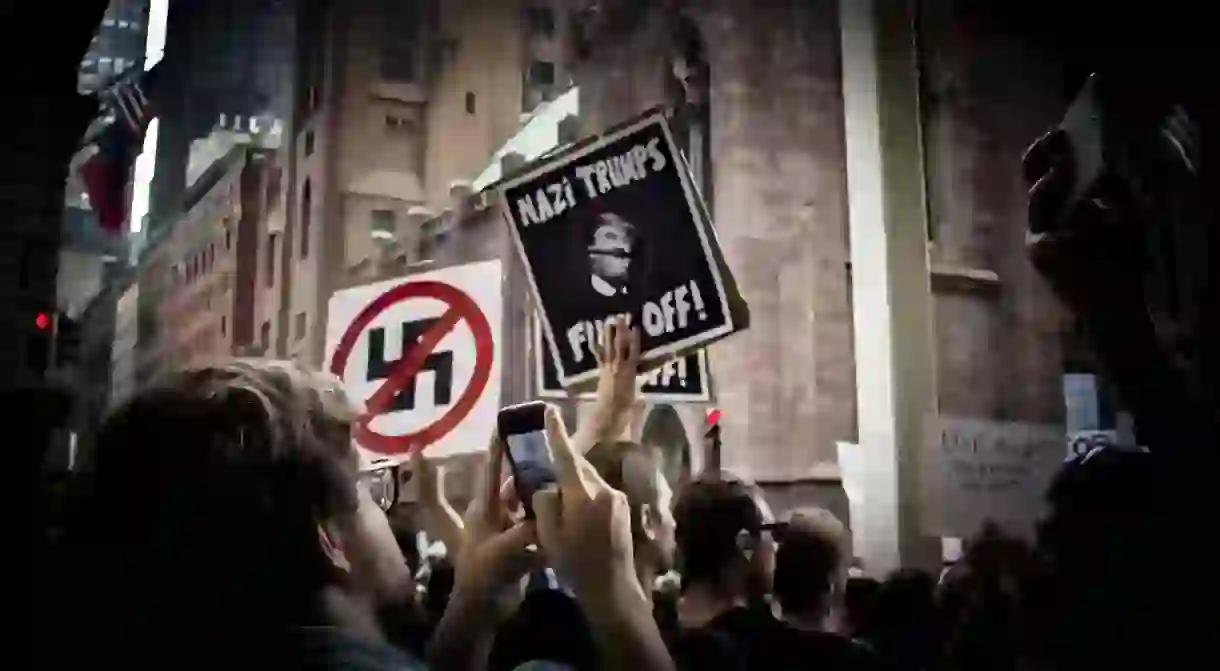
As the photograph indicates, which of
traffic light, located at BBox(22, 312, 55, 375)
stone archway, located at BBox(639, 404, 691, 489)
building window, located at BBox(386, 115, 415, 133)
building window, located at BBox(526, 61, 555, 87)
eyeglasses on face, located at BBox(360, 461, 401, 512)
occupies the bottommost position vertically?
eyeglasses on face, located at BBox(360, 461, 401, 512)

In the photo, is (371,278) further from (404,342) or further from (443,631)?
(443,631)

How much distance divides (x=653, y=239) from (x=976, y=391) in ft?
3.35

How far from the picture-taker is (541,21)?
118 inches

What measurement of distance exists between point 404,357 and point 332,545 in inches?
48.8

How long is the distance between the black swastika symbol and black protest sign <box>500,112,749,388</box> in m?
0.35

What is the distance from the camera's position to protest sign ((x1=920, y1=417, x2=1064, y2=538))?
7.90 ft

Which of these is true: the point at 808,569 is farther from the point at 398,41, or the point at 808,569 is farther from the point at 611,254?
the point at 398,41

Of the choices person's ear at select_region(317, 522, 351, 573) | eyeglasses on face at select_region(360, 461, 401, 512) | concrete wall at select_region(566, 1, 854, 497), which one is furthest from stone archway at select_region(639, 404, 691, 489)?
person's ear at select_region(317, 522, 351, 573)

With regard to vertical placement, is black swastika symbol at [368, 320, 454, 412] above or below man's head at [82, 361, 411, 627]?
above

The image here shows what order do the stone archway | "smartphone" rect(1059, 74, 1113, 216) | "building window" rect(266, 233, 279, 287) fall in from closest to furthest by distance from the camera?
1. "smartphone" rect(1059, 74, 1113, 216)
2. "building window" rect(266, 233, 279, 287)
3. the stone archway

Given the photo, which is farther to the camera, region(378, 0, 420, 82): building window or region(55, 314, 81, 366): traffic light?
region(378, 0, 420, 82): building window

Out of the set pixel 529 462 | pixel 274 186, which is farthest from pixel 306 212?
pixel 529 462

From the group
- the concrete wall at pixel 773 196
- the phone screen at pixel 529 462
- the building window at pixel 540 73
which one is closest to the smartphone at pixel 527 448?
the phone screen at pixel 529 462

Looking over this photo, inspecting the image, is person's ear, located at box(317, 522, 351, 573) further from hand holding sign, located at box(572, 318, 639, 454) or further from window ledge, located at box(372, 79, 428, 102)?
window ledge, located at box(372, 79, 428, 102)
